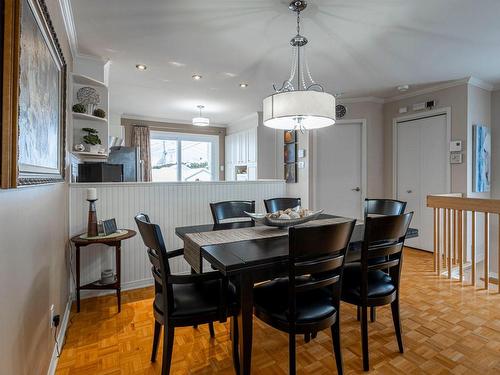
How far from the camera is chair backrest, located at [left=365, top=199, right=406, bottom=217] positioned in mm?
2527

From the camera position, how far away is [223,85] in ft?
13.2

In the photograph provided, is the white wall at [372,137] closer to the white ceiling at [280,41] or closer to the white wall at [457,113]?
the white ceiling at [280,41]

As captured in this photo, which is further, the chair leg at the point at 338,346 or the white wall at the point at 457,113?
the white wall at the point at 457,113

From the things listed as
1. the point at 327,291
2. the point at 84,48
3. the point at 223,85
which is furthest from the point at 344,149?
the point at 84,48

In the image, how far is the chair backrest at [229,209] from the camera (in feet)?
8.27

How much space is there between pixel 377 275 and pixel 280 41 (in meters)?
2.14

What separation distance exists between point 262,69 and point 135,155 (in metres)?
2.62

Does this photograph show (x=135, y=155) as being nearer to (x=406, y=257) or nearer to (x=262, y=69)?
(x=262, y=69)

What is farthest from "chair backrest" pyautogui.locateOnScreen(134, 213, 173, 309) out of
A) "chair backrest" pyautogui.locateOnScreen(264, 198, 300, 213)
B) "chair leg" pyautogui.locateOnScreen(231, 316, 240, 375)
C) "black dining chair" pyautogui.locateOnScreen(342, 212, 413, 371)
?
"chair backrest" pyautogui.locateOnScreen(264, 198, 300, 213)

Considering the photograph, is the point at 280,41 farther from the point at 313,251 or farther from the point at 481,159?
the point at 481,159

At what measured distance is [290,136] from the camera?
16.8ft

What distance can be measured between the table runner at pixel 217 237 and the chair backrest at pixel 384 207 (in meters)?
1.10

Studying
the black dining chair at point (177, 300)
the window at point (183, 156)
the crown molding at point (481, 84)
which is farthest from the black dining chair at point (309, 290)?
the window at point (183, 156)

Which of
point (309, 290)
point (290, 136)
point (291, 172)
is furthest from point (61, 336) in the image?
point (290, 136)
